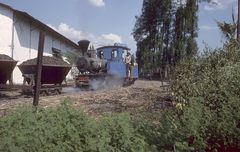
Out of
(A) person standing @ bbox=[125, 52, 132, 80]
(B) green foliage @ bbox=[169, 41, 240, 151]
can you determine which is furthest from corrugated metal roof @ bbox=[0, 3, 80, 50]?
(B) green foliage @ bbox=[169, 41, 240, 151]

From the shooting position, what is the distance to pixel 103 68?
2734cm

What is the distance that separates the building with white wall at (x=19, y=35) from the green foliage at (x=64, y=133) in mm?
22418

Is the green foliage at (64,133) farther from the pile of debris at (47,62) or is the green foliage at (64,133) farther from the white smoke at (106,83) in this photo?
the white smoke at (106,83)

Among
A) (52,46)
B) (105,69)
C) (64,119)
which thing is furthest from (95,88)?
(64,119)

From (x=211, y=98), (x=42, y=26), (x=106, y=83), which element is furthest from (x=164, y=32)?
(x=211, y=98)

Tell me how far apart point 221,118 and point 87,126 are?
2.05m

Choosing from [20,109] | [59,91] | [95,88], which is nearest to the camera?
[20,109]

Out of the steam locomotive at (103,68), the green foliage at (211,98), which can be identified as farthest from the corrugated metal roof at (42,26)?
the green foliage at (211,98)

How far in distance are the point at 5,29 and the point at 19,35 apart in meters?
1.73

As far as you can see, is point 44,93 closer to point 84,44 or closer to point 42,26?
point 84,44

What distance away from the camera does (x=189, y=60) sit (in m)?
11.9

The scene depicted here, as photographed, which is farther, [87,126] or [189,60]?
[189,60]

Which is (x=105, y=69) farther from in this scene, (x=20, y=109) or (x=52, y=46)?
(x=20, y=109)

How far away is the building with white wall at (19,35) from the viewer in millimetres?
27969
